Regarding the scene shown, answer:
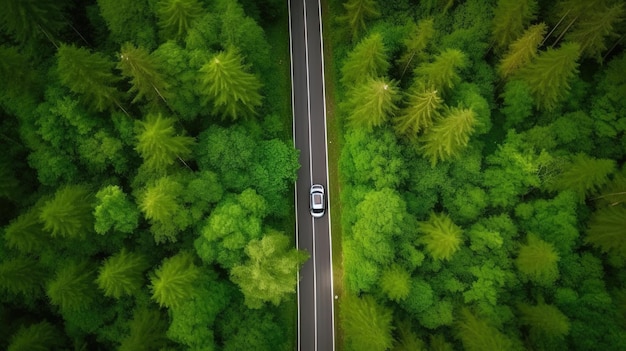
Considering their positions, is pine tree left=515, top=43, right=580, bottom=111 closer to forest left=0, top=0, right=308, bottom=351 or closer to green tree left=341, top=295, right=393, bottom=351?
forest left=0, top=0, right=308, bottom=351

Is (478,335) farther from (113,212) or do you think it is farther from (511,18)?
(113,212)

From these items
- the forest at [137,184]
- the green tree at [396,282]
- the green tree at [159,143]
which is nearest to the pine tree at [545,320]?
the green tree at [396,282]

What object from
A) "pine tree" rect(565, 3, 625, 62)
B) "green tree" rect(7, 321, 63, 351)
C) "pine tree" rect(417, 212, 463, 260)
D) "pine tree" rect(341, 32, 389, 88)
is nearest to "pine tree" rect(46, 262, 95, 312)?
"green tree" rect(7, 321, 63, 351)

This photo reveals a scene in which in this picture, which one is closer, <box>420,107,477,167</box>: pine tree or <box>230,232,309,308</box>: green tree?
<box>230,232,309,308</box>: green tree

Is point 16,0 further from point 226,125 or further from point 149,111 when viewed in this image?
point 226,125

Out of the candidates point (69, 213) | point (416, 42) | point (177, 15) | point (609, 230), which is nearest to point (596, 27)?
point (416, 42)

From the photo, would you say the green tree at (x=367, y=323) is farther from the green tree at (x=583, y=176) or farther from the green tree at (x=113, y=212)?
the green tree at (x=583, y=176)
